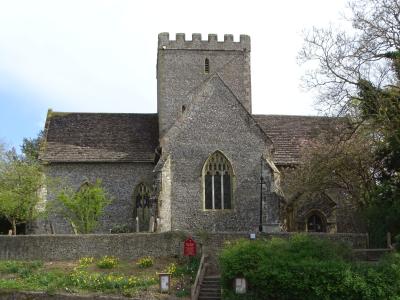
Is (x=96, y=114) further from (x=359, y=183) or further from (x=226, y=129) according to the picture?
(x=359, y=183)

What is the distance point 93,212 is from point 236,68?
1500 cm

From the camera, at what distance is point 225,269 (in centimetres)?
2666

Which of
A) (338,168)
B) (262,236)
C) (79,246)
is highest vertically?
(338,168)

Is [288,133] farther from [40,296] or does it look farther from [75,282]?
[40,296]

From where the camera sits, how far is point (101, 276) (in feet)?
95.4

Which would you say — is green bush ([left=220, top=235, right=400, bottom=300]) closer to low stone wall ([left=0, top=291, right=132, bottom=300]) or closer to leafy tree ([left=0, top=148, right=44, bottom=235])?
low stone wall ([left=0, top=291, right=132, bottom=300])

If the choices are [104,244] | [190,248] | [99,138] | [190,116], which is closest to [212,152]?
[190,116]

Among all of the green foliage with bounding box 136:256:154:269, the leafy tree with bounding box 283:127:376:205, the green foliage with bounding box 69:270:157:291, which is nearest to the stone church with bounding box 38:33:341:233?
the leafy tree with bounding box 283:127:376:205

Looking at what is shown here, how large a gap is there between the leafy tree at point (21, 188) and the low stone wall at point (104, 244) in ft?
13.6

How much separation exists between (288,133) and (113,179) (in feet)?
40.6

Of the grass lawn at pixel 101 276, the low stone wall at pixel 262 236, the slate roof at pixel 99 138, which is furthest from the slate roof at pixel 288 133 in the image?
the grass lawn at pixel 101 276

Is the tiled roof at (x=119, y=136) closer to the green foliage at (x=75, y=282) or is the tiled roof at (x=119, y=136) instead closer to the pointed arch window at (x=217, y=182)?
the pointed arch window at (x=217, y=182)

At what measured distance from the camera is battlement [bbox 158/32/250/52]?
44.5m

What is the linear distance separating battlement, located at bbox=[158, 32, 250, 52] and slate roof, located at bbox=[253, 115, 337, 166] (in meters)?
5.27
